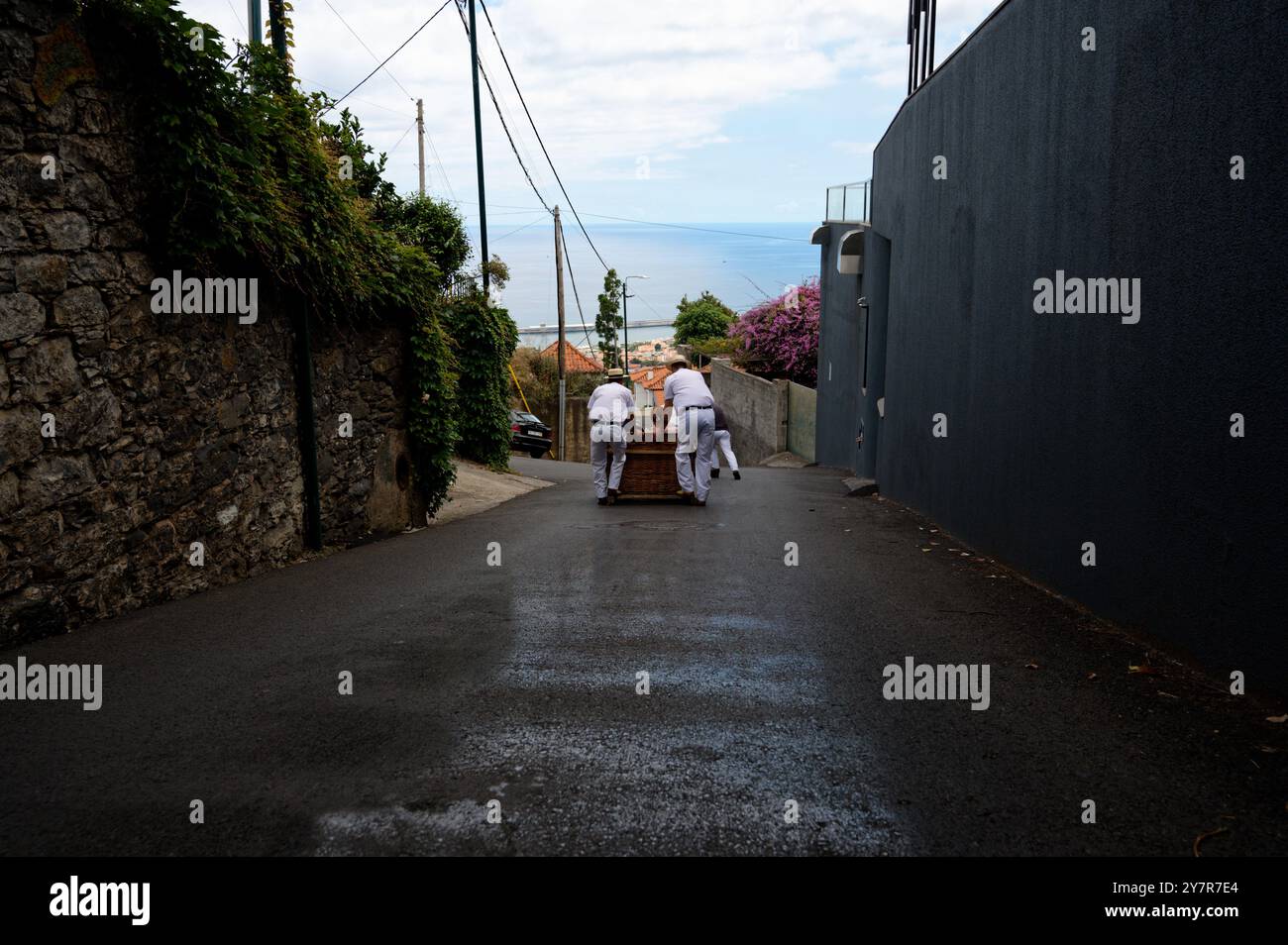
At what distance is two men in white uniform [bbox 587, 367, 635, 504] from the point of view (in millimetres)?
13062

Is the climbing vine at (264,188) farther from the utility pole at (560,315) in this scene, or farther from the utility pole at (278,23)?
the utility pole at (560,315)

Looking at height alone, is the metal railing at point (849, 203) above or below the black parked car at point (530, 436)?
above

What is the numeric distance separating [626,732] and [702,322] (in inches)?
2032

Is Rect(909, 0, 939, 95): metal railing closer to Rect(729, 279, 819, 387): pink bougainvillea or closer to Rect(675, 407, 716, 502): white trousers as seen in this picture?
Rect(675, 407, 716, 502): white trousers

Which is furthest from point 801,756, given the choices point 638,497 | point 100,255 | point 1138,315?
point 638,497

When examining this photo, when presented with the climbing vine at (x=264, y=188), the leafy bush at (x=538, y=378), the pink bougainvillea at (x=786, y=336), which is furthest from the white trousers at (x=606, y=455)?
the leafy bush at (x=538, y=378)

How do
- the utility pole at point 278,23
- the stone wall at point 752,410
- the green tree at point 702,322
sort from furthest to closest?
the green tree at point 702,322 → the stone wall at point 752,410 → the utility pole at point 278,23

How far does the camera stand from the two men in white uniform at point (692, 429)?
42.9 ft

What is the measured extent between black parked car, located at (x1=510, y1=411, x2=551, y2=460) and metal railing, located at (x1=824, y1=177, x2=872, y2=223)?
13.7 metres

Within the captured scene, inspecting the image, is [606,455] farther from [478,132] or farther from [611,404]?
[478,132]

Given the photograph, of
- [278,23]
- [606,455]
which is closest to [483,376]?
[606,455]

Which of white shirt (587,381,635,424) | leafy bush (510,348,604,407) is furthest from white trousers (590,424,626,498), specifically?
leafy bush (510,348,604,407)

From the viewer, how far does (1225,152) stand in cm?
479

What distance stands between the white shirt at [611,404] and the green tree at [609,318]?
44.4 meters
